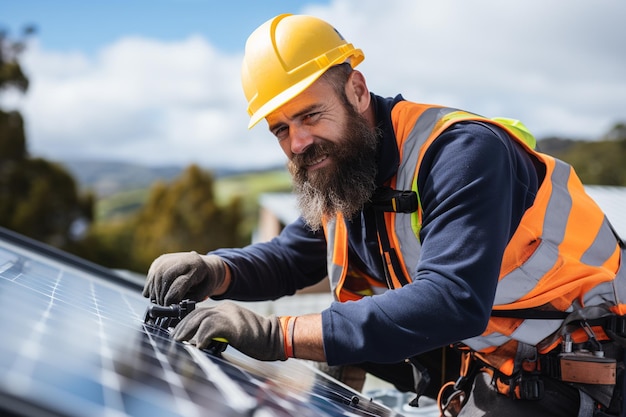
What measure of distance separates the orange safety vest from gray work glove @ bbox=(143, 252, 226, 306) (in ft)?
2.94

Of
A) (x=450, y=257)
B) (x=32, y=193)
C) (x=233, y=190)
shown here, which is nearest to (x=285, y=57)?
(x=450, y=257)

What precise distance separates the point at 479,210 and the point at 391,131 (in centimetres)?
74

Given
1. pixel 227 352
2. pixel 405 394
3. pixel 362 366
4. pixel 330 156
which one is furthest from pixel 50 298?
pixel 405 394

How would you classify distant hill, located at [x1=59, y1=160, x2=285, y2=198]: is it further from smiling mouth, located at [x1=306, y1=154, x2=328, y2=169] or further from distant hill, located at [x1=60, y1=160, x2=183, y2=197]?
smiling mouth, located at [x1=306, y1=154, x2=328, y2=169]

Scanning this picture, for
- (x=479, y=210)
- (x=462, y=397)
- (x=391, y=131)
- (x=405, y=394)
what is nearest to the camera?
(x=479, y=210)

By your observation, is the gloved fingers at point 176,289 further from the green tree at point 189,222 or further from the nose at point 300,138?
the green tree at point 189,222

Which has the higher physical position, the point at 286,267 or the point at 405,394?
the point at 286,267

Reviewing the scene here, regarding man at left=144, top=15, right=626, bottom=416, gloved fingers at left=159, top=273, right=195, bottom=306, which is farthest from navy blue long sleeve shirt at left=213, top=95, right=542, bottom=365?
gloved fingers at left=159, top=273, right=195, bottom=306

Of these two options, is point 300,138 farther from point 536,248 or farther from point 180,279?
point 536,248

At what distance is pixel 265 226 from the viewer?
32.2 meters

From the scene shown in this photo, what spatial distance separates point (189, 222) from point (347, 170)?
132 feet

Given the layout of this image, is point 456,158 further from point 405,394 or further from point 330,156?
point 405,394

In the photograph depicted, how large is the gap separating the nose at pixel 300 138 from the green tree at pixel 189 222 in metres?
39.1

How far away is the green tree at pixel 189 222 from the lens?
4206cm
